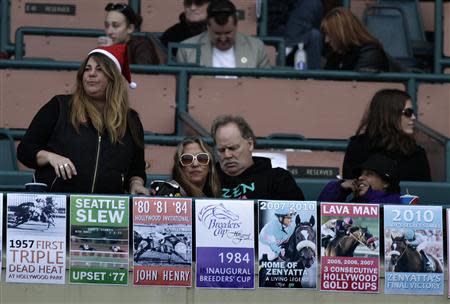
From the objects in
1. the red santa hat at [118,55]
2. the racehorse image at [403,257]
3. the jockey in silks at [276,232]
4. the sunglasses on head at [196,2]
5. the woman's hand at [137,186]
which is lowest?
the racehorse image at [403,257]

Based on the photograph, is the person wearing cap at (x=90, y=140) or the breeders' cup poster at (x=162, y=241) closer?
the breeders' cup poster at (x=162, y=241)

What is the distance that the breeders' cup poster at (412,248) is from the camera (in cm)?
800

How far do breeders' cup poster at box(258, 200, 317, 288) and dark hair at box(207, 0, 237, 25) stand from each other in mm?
4113

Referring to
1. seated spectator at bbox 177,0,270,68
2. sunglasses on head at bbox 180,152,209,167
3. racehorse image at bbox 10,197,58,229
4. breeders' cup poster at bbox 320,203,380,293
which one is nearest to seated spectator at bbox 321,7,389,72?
seated spectator at bbox 177,0,270,68

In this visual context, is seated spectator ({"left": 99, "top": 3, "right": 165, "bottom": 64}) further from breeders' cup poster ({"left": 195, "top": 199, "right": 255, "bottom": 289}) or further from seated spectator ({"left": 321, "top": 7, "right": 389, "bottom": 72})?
breeders' cup poster ({"left": 195, "top": 199, "right": 255, "bottom": 289})

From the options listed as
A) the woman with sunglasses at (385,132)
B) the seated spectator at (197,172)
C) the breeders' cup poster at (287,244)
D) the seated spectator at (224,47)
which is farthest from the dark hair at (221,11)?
the breeders' cup poster at (287,244)

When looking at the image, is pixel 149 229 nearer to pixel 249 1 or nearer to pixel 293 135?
pixel 293 135

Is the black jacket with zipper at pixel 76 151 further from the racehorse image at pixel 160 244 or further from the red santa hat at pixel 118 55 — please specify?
the racehorse image at pixel 160 244

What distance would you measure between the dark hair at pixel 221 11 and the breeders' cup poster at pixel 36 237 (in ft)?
14.0

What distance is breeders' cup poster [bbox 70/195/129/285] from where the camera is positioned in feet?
25.7

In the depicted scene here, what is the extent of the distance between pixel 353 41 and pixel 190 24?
1628 millimetres

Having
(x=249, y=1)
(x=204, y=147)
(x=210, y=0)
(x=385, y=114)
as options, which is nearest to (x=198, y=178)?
(x=204, y=147)

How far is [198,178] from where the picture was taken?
28.6ft

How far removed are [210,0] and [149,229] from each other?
206 inches
